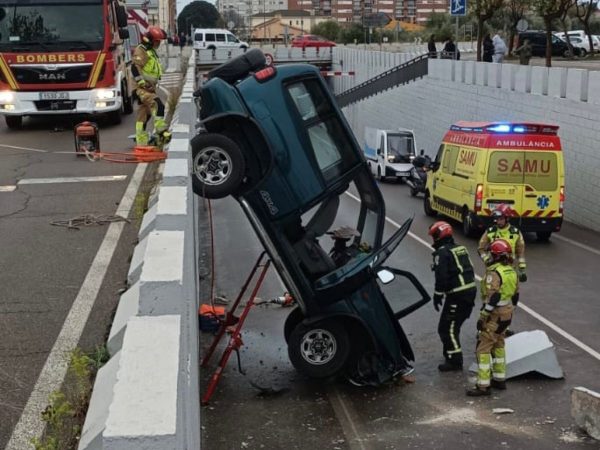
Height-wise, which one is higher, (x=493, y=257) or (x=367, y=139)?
(x=493, y=257)

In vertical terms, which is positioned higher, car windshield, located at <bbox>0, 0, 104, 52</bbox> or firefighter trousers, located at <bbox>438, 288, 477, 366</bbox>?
car windshield, located at <bbox>0, 0, 104, 52</bbox>

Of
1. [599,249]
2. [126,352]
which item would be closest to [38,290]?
[126,352]

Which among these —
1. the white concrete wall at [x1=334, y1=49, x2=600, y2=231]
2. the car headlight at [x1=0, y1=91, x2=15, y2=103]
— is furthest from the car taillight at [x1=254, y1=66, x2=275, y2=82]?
the white concrete wall at [x1=334, y1=49, x2=600, y2=231]

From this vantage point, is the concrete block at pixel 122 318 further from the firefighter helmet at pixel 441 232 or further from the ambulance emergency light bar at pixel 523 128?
the ambulance emergency light bar at pixel 523 128

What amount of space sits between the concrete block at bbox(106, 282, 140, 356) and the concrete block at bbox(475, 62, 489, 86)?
2453 centimetres

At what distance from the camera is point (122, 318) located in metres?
6.69

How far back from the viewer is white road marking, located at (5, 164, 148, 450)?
5.68 metres

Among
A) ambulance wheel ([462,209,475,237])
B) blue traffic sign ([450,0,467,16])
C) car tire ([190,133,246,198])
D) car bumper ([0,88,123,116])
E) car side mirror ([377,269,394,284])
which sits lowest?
ambulance wheel ([462,209,475,237])

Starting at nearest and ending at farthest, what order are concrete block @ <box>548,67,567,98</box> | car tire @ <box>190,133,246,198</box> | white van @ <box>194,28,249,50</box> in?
car tire @ <box>190,133,246,198</box> < concrete block @ <box>548,67,567,98</box> < white van @ <box>194,28,249,50</box>

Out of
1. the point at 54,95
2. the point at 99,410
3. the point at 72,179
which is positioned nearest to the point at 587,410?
the point at 99,410

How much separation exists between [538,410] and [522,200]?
10424 millimetres

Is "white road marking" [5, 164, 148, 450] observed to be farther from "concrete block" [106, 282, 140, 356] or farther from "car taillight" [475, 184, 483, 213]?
"car taillight" [475, 184, 483, 213]

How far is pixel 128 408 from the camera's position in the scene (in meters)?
3.09

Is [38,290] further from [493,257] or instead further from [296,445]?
[493,257]
